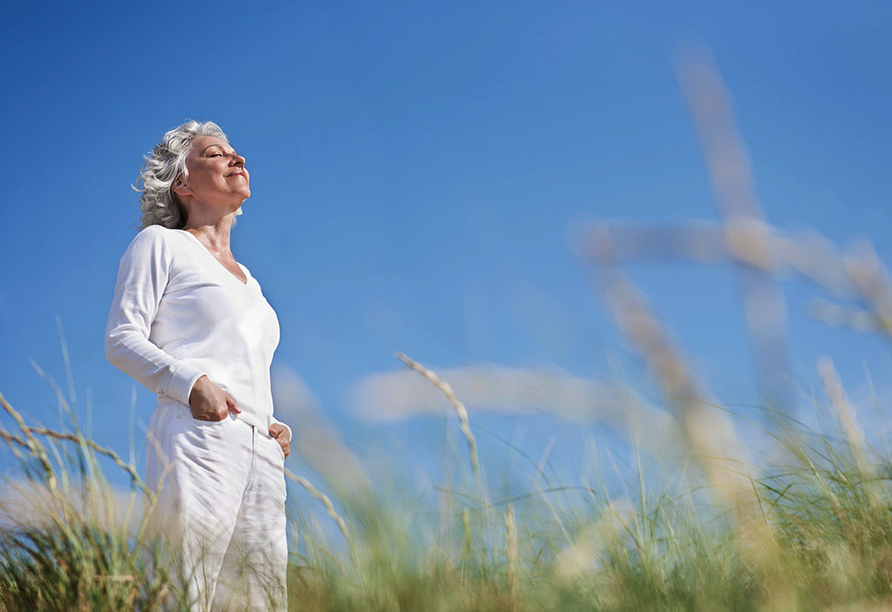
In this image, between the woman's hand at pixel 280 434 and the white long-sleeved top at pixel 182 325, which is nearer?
the white long-sleeved top at pixel 182 325

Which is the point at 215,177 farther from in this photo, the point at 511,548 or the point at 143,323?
the point at 511,548

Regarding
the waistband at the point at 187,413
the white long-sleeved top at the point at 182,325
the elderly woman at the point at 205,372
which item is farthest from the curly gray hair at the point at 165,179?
the waistband at the point at 187,413

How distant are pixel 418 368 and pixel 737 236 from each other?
0.78 meters

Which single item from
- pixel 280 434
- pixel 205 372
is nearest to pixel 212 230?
pixel 205 372

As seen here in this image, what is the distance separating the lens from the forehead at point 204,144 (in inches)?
109

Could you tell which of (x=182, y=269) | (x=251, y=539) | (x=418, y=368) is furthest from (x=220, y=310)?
(x=418, y=368)

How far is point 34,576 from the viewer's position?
199cm

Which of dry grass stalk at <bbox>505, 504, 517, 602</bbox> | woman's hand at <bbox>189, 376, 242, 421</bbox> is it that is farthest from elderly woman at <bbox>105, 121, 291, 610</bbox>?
dry grass stalk at <bbox>505, 504, 517, 602</bbox>

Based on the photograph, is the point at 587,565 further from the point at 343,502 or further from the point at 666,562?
the point at 343,502

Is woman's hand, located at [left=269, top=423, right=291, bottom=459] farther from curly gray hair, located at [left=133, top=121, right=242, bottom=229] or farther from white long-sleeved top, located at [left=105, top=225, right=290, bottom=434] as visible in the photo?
curly gray hair, located at [left=133, top=121, right=242, bottom=229]

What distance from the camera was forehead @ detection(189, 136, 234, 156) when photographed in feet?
9.09

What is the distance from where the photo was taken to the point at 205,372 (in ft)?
7.48

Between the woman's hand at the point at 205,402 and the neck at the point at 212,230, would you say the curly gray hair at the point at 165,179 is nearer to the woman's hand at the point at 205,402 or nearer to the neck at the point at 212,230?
the neck at the point at 212,230

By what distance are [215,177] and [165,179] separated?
222 mm
